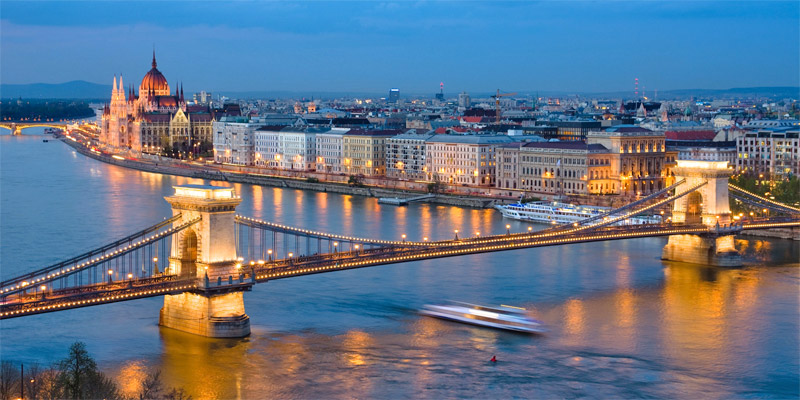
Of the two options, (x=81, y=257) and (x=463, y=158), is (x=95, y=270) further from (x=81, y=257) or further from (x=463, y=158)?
(x=463, y=158)

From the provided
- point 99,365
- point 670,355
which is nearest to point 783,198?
point 670,355

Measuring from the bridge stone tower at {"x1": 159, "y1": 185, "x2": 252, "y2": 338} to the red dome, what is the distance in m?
52.2

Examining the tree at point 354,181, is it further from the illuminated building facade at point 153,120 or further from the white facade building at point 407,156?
the illuminated building facade at point 153,120

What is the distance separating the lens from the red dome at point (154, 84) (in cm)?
6638

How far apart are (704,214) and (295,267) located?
10021 mm

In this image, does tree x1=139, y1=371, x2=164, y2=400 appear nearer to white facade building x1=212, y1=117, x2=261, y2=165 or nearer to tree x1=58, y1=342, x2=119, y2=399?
tree x1=58, y1=342, x2=119, y2=399

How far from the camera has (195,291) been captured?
14805 millimetres

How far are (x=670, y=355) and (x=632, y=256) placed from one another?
7.85 m

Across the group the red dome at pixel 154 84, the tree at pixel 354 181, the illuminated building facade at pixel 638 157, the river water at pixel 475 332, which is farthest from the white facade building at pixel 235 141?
the river water at pixel 475 332

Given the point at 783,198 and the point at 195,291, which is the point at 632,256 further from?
the point at 195,291

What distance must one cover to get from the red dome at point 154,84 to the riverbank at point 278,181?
9.71 m

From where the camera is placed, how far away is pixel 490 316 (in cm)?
1612

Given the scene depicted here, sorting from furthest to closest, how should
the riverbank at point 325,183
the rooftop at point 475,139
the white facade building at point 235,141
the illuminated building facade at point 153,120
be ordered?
the illuminated building facade at point 153,120
the white facade building at point 235,141
the rooftop at point 475,139
the riverbank at point 325,183

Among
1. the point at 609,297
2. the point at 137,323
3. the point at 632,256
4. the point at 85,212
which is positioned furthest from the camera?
the point at 85,212
